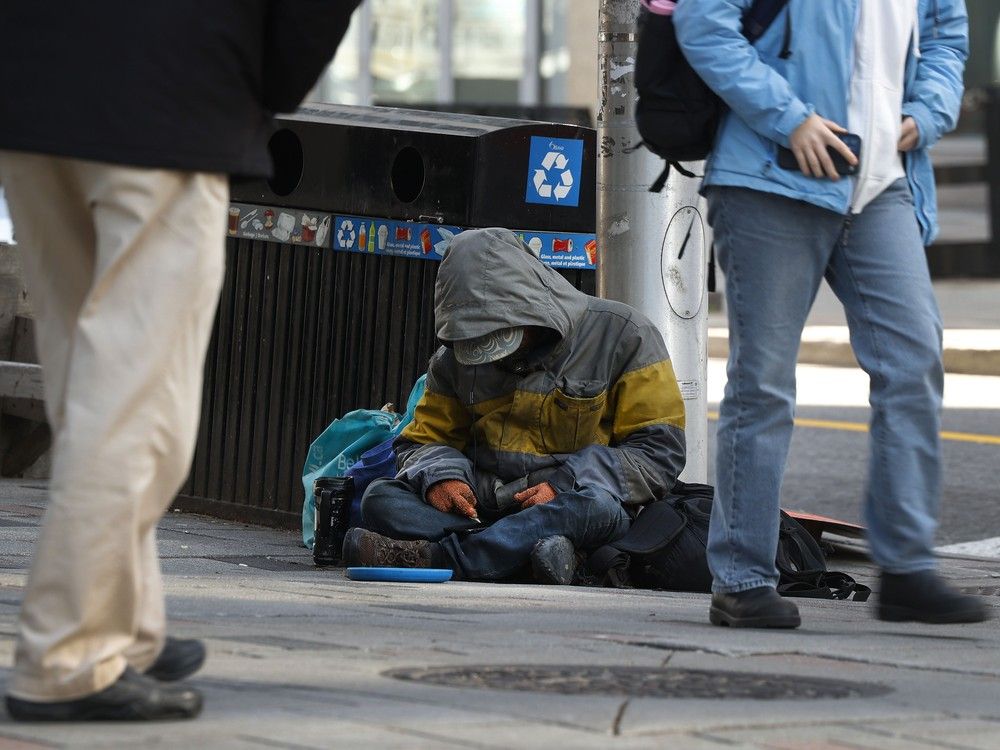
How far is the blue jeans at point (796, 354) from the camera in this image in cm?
426

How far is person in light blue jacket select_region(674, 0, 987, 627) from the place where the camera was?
4223 mm

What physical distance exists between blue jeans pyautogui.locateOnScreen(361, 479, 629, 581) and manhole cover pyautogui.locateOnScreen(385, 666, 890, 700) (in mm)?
1867

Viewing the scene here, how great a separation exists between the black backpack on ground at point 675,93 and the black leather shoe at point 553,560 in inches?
53.5

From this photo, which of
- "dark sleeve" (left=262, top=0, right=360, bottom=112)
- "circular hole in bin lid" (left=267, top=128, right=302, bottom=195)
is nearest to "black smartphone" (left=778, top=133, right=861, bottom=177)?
"dark sleeve" (left=262, top=0, right=360, bottom=112)

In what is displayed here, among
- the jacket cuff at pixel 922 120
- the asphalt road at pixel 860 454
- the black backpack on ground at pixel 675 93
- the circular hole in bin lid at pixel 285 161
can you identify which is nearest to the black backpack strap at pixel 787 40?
the black backpack on ground at pixel 675 93

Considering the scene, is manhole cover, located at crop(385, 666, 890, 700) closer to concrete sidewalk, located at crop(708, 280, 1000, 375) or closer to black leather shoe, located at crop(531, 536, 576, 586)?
black leather shoe, located at crop(531, 536, 576, 586)

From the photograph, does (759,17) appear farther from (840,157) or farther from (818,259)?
(818,259)

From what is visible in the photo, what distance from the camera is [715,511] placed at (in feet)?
14.4

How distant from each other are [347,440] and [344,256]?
0.62 metres

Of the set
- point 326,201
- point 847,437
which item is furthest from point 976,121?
point 326,201

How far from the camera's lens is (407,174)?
6.49m

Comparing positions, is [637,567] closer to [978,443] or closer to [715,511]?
[715,511]

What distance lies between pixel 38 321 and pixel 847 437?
7.43 meters

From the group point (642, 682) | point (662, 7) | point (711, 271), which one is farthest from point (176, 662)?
point (711, 271)
